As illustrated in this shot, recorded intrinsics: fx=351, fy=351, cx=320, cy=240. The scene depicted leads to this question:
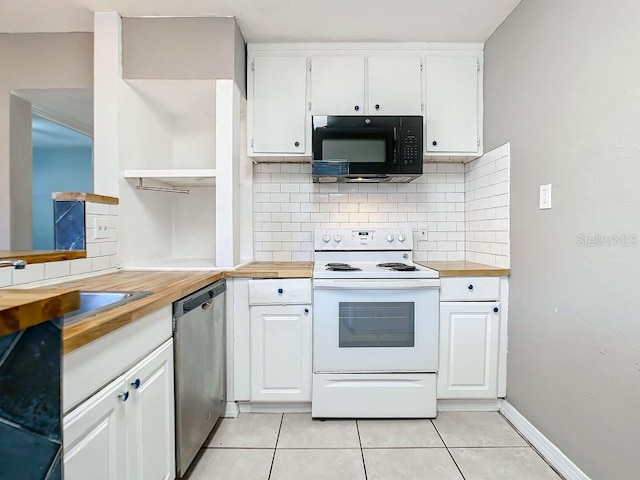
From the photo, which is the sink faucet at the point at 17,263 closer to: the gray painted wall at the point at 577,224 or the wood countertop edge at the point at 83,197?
the wood countertop edge at the point at 83,197

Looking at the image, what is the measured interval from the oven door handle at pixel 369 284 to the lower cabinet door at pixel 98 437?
3.70ft

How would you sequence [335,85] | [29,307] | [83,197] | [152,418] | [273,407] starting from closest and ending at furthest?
[29,307] → [152,418] → [83,197] → [273,407] → [335,85]

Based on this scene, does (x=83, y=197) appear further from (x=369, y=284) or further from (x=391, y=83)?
(x=391, y=83)

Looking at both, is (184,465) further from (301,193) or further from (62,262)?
(301,193)

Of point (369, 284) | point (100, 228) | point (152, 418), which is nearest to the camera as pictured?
point (152, 418)

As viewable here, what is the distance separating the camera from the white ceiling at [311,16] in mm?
1932

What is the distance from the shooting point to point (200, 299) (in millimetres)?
1648

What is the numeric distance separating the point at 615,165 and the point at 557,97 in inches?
19.4

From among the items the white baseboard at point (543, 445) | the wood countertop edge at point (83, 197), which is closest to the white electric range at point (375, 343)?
the white baseboard at point (543, 445)

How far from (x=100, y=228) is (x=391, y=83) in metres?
1.97

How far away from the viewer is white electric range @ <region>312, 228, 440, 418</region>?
2.00m

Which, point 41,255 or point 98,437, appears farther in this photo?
point 41,255

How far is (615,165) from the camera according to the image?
51.4 inches

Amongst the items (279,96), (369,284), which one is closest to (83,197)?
(279,96)
